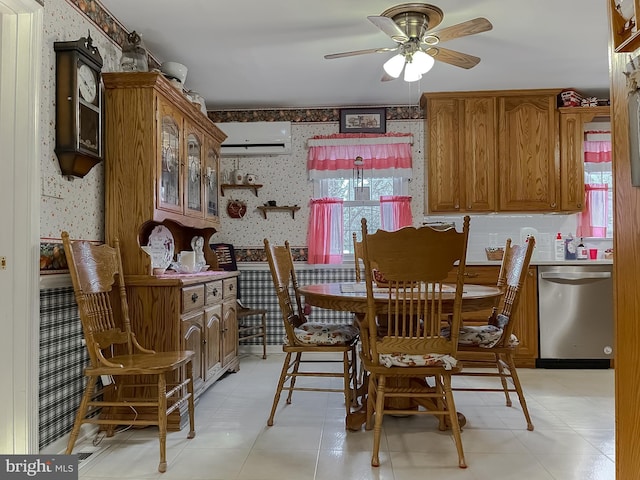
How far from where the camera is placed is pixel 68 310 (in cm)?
241

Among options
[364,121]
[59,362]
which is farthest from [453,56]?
[59,362]

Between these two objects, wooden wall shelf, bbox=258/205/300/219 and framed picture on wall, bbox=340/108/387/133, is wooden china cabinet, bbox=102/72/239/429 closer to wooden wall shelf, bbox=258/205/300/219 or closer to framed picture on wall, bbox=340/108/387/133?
wooden wall shelf, bbox=258/205/300/219

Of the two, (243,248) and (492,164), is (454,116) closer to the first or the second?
(492,164)

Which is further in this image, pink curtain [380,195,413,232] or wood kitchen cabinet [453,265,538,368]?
pink curtain [380,195,413,232]

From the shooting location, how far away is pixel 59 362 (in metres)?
2.32

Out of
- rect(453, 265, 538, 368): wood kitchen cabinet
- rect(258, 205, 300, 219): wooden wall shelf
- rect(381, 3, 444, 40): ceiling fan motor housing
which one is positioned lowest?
rect(453, 265, 538, 368): wood kitchen cabinet

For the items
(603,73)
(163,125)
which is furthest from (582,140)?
(163,125)

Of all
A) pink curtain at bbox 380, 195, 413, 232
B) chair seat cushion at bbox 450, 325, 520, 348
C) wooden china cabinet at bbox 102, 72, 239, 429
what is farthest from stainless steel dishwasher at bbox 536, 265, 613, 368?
wooden china cabinet at bbox 102, 72, 239, 429

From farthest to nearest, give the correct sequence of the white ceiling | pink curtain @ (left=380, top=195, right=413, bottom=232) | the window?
the window
pink curtain @ (left=380, top=195, right=413, bottom=232)
the white ceiling

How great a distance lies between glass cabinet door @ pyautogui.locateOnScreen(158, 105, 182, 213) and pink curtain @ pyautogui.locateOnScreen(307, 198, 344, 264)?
177 cm

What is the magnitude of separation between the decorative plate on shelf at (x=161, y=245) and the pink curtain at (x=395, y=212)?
207 centimetres

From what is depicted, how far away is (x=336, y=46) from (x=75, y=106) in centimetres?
182

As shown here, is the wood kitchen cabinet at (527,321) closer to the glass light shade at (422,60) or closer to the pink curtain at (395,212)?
the pink curtain at (395,212)

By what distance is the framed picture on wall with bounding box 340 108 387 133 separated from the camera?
4734 mm
